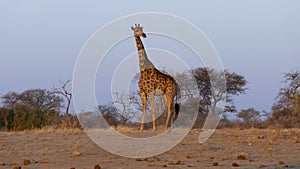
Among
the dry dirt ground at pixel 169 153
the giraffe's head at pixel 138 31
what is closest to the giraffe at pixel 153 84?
the giraffe's head at pixel 138 31

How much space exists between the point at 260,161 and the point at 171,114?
557 cm

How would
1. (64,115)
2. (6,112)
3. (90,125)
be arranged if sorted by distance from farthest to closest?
(6,112), (64,115), (90,125)

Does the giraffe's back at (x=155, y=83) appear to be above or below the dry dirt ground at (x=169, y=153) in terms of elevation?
above

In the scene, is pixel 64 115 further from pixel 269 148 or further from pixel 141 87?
pixel 269 148

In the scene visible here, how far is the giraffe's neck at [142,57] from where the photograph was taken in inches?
606

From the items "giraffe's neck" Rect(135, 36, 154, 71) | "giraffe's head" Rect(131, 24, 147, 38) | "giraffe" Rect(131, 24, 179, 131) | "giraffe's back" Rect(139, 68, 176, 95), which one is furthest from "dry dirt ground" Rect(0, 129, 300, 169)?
"giraffe's head" Rect(131, 24, 147, 38)

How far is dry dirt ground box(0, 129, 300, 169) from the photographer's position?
983 centimetres

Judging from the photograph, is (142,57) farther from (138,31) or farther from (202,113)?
(202,113)

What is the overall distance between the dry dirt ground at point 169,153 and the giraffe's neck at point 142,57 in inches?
76.1

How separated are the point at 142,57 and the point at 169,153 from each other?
459 cm

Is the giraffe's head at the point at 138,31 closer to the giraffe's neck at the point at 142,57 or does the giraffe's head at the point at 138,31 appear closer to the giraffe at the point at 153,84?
the giraffe at the point at 153,84

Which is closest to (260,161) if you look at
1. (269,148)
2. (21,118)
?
(269,148)

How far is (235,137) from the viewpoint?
14.3 meters

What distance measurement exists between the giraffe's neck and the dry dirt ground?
6.34 ft
